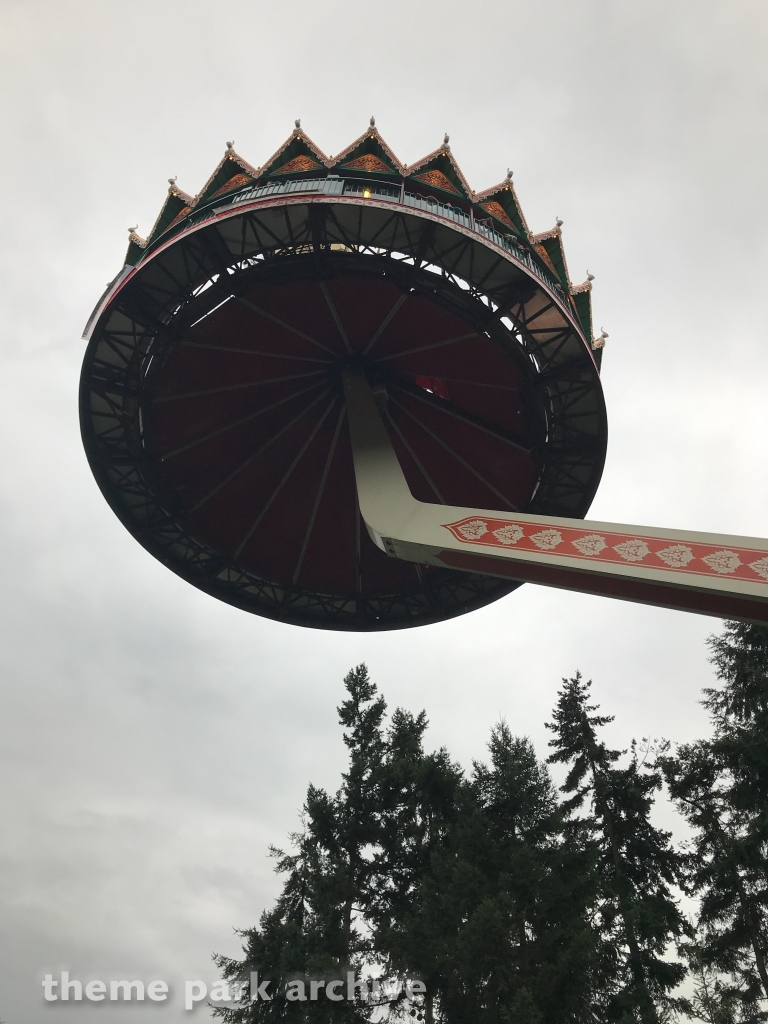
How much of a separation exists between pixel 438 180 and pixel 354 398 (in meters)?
4.56

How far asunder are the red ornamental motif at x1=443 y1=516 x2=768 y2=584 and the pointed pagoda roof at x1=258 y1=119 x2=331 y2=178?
780 cm

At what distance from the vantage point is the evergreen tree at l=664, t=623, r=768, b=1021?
16078 millimetres

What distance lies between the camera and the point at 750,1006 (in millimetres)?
15539

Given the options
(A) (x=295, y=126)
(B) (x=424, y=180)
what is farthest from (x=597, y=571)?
(A) (x=295, y=126)

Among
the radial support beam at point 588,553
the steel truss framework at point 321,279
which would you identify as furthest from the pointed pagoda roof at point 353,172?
the radial support beam at point 588,553

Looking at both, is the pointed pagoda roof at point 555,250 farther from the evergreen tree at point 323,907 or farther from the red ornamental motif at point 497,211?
the evergreen tree at point 323,907

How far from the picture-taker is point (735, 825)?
17.7 m

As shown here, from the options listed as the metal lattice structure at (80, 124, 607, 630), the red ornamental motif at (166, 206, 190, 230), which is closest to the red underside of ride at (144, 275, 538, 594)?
the metal lattice structure at (80, 124, 607, 630)

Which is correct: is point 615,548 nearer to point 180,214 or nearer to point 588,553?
point 588,553

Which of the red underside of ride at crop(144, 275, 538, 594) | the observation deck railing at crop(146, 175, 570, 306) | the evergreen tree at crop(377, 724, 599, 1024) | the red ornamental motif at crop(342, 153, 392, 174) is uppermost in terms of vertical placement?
the red ornamental motif at crop(342, 153, 392, 174)

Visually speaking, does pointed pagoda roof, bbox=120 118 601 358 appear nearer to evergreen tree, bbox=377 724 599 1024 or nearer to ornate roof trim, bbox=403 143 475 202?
ornate roof trim, bbox=403 143 475 202

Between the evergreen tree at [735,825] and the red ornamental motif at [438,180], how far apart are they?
1466 centimetres

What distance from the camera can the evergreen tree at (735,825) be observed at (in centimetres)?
1608

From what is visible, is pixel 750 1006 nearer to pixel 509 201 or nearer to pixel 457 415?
pixel 457 415
